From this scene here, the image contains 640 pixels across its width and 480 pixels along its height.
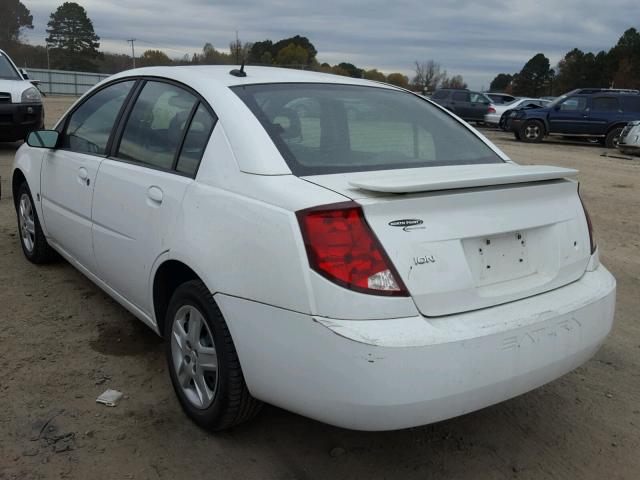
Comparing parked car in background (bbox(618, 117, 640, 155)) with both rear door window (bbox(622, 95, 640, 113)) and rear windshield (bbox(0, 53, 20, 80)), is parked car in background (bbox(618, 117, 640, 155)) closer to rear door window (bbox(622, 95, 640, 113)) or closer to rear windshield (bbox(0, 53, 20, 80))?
A: rear door window (bbox(622, 95, 640, 113))

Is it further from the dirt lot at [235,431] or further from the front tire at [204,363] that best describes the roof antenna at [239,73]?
the dirt lot at [235,431]

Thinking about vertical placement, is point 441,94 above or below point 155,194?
above

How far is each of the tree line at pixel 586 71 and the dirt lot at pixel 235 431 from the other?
65602mm

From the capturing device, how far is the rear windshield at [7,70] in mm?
11576

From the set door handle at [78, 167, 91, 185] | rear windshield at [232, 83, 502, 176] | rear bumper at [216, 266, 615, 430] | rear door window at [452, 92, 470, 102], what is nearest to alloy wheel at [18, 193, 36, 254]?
door handle at [78, 167, 91, 185]

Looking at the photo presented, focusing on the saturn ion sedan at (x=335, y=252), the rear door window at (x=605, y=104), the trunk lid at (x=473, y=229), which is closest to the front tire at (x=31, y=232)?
the saturn ion sedan at (x=335, y=252)

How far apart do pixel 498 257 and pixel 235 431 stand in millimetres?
1406

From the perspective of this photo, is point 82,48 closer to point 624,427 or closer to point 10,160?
point 10,160

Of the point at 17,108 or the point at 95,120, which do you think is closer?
the point at 95,120

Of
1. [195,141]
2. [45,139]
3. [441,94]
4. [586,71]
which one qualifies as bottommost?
[45,139]

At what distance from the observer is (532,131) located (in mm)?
20547

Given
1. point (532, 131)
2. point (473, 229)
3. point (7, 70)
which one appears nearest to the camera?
point (473, 229)

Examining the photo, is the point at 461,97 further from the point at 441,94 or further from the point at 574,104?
the point at 574,104

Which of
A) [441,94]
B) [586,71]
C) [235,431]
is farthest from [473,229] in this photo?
[586,71]
